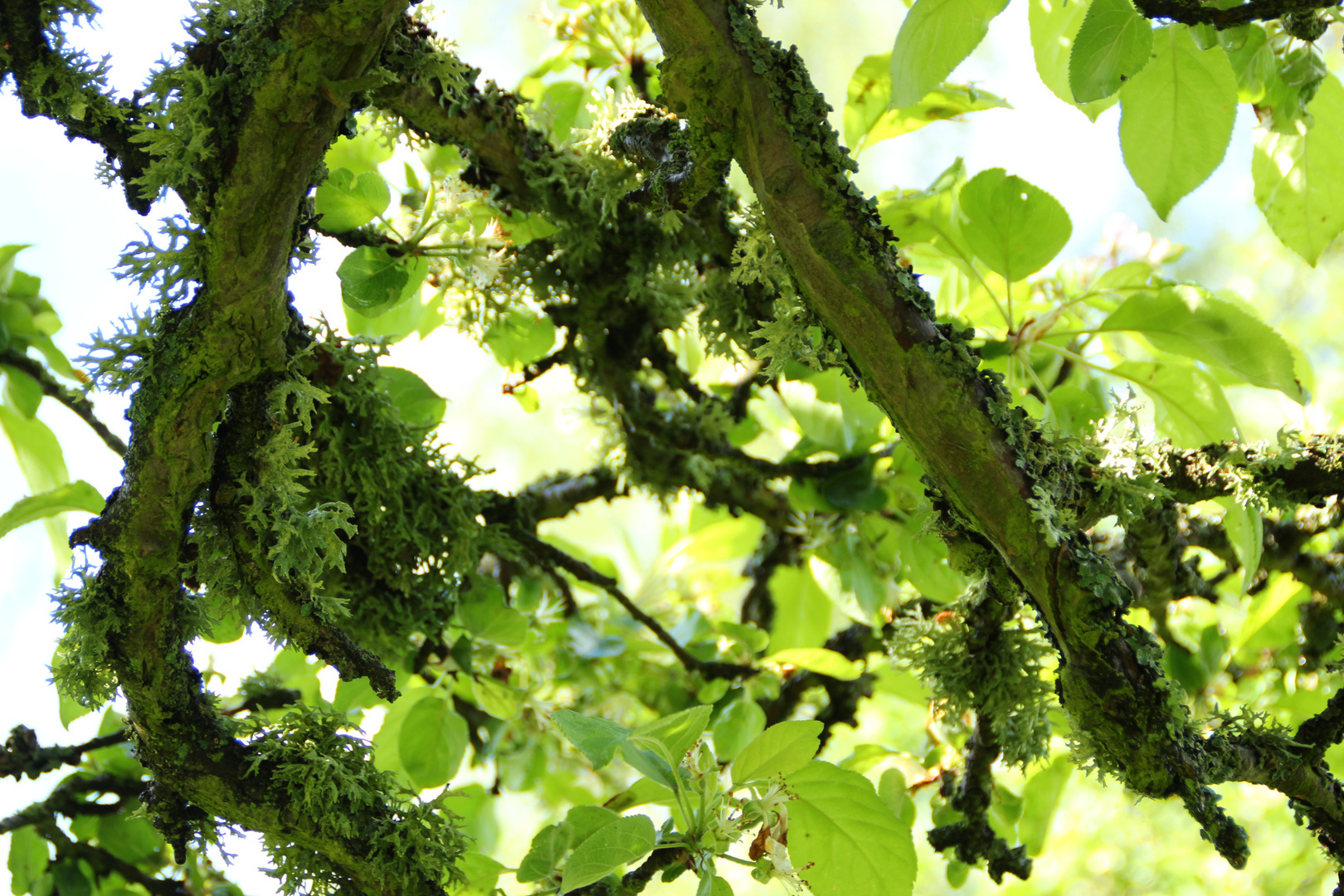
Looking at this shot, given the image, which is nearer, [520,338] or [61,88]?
[61,88]

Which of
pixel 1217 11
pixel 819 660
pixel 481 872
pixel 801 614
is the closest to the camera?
pixel 1217 11

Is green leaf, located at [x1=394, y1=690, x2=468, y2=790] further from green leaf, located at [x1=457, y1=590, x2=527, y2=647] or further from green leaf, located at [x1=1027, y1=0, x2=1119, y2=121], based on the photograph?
green leaf, located at [x1=1027, y1=0, x2=1119, y2=121]

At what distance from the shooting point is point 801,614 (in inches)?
21.8

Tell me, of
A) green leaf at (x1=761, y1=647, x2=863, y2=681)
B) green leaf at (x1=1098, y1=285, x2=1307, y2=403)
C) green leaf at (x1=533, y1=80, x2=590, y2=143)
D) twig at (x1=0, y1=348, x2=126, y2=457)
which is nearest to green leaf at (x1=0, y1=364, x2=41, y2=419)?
twig at (x1=0, y1=348, x2=126, y2=457)

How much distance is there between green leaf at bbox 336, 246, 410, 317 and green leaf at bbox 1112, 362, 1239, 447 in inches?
11.8

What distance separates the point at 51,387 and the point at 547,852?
293 mm

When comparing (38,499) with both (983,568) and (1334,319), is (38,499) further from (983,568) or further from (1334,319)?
(1334,319)

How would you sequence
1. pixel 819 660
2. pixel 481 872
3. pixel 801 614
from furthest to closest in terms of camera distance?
pixel 801 614, pixel 819 660, pixel 481 872

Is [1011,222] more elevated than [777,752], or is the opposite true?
[1011,222]

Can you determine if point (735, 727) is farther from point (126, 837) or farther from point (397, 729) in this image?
point (126, 837)

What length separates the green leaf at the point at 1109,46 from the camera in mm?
237

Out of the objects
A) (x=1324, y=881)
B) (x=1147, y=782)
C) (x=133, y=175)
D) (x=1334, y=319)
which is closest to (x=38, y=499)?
(x=133, y=175)

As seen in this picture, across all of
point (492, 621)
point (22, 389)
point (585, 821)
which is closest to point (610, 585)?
point (492, 621)

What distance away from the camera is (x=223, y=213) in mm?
211
